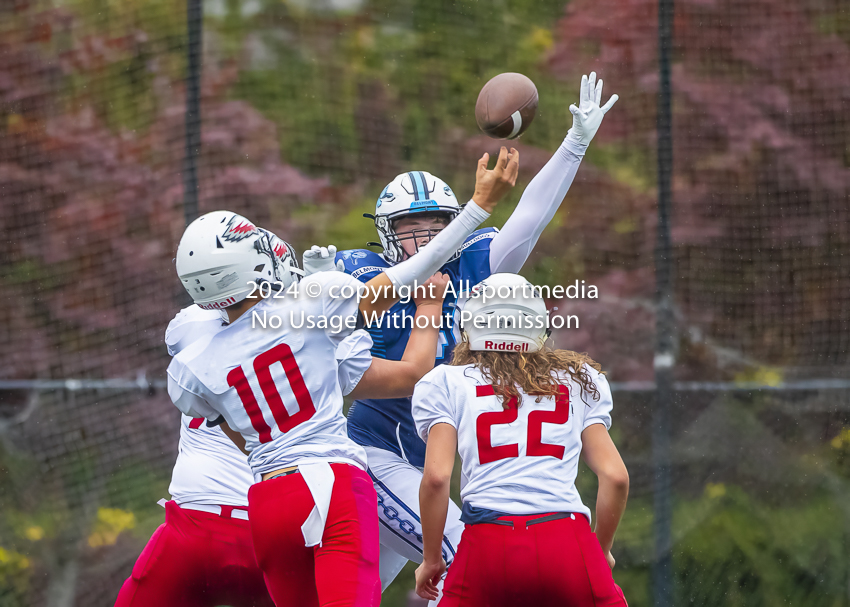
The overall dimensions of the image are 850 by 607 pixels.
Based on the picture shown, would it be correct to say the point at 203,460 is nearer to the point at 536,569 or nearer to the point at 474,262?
the point at 474,262

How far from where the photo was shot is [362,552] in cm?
257

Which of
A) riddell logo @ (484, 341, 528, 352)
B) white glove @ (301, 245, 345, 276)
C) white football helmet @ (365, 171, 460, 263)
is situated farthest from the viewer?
white football helmet @ (365, 171, 460, 263)

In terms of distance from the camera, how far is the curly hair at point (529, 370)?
8.52 feet

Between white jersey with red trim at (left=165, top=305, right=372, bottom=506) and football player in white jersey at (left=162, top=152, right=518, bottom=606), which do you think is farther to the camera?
white jersey with red trim at (left=165, top=305, right=372, bottom=506)

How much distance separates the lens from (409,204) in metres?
3.46

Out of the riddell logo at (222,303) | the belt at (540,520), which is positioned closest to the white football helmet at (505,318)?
the belt at (540,520)

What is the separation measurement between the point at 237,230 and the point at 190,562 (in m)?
1.24

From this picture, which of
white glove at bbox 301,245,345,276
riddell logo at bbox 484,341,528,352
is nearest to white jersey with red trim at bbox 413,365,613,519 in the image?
riddell logo at bbox 484,341,528,352

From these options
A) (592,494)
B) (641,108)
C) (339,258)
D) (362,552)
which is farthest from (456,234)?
(641,108)

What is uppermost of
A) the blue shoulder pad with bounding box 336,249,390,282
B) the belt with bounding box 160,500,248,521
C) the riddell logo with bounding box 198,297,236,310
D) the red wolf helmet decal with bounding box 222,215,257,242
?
the red wolf helmet decal with bounding box 222,215,257,242

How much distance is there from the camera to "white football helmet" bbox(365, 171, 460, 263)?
3.45 meters

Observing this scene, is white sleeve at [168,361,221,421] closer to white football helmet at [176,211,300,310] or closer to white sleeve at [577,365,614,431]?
white football helmet at [176,211,300,310]

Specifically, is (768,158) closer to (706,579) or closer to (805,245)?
(805,245)

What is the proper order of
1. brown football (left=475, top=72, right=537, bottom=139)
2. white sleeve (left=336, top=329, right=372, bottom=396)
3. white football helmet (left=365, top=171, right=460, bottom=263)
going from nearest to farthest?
white sleeve (left=336, top=329, right=372, bottom=396) → white football helmet (left=365, top=171, right=460, bottom=263) → brown football (left=475, top=72, right=537, bottom=139)
